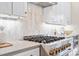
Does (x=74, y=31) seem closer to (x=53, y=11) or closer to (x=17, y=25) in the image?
(x=53, y=11)

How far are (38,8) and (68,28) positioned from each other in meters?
1.77

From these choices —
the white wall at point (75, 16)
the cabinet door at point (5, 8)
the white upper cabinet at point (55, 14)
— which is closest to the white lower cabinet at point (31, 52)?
the cabinet door at point (5, 8)

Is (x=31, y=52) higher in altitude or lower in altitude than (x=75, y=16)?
lower

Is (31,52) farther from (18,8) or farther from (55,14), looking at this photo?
(55,14)

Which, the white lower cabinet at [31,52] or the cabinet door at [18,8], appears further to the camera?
the cabinet door at [18,8]

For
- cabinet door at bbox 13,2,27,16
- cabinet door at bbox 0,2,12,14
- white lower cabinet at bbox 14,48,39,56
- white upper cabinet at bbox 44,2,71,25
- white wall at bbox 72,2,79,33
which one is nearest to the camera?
white lower cabinet at bbox 14,48,39,56

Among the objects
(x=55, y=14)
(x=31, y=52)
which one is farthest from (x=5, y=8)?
(x=55, y=14)

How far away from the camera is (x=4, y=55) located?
0.92 metres

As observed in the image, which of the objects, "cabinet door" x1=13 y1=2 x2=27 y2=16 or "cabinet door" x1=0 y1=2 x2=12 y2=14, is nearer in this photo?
"cabinet door" x1=0 y1=2 x2=12 y2=14

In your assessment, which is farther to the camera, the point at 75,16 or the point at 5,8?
the point at 75,16

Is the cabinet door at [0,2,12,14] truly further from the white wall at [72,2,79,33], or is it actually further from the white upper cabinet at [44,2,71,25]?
the white wall at [72,2,79,33]

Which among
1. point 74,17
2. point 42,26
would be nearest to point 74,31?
point 74,17

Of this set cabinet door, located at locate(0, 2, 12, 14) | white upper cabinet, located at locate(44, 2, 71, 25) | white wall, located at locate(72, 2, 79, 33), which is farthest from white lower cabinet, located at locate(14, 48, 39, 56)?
white wall, located at locate(72, 2, 79, 33)

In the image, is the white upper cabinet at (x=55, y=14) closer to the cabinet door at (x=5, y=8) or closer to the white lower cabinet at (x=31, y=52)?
the cabinet door at (x=5, y=8)
